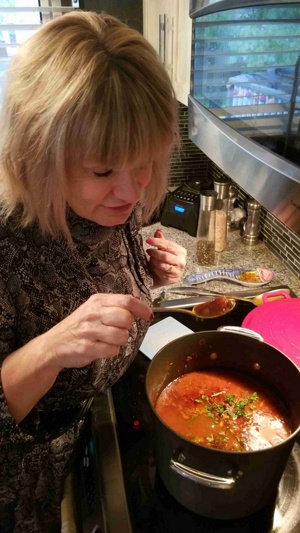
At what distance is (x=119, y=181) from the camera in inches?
25.2

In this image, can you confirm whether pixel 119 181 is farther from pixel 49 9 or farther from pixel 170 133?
pixel 49 9

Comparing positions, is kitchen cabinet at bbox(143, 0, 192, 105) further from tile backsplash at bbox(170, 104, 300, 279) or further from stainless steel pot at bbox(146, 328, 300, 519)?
stainless steel pot at bbox(146, 328, 300, 519)

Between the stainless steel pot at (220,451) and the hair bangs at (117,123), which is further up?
the hair bangs at (117,123)

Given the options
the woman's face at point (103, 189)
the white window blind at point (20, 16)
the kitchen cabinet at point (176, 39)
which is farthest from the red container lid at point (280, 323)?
the white window blind at point (20, 16)

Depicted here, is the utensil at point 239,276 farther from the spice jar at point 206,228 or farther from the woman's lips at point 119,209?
the woman's lips at point 119,209

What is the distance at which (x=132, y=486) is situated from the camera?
67 centimetres

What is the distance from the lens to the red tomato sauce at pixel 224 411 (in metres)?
0.63

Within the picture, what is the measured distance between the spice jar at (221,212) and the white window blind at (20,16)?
3.69ft

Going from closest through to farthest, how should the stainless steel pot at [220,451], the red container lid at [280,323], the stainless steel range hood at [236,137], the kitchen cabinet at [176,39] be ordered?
the stainless steel pot at [220,451], the stainless steel range hood at [236,137], the red container lid at [280,323], the kitchen cabinet at [176,39]

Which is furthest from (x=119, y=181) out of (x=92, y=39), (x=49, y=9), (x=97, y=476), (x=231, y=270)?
(x=49, y=9)

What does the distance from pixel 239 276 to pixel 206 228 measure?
195mm

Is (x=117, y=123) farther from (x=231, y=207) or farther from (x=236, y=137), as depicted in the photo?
(x=231, y=207)

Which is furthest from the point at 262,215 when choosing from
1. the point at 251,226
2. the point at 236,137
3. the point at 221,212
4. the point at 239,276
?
the point at 236,137

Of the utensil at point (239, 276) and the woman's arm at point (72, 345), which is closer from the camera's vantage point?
the woman's arm at point (72, 345)
